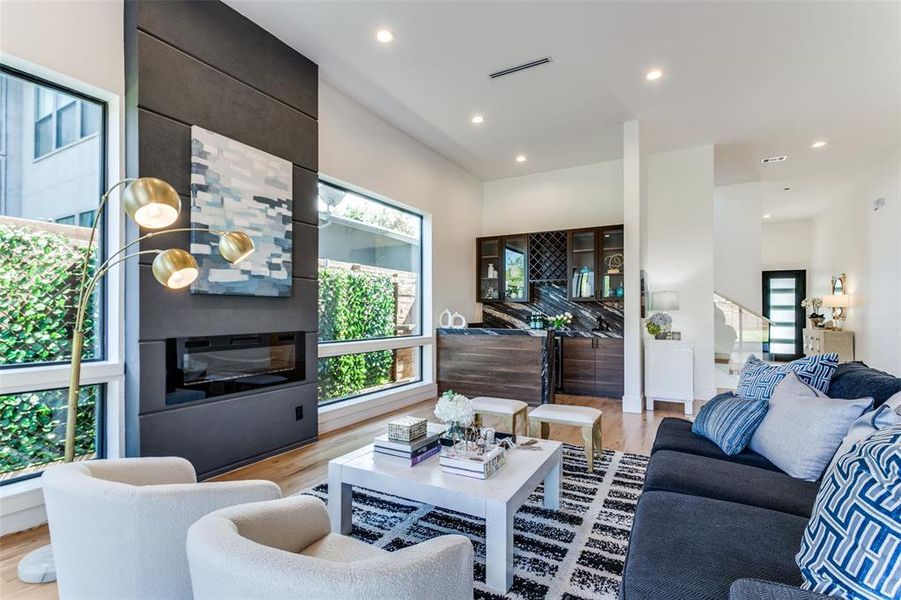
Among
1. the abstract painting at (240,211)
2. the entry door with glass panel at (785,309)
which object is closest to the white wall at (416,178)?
the abstract painting at (240,211)

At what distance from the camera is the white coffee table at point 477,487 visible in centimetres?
179

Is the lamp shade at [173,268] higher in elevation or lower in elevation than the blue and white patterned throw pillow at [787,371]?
higher

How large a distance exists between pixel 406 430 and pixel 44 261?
7.42 ft

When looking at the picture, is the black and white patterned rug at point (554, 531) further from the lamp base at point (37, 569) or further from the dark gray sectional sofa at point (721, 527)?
the lamp base at point (37, 569)

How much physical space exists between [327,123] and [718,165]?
563 cm

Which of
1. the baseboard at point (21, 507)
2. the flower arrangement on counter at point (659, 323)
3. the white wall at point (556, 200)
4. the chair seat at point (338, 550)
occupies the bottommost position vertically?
the baseboard at point (21, 507)

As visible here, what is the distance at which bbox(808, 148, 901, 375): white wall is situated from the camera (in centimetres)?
579

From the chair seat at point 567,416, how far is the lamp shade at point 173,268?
7.84 feet

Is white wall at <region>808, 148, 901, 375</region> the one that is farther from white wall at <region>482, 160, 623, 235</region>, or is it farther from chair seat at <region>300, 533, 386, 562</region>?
chair seat at <region>300, 533, 386, 562</region>

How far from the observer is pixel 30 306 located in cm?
240

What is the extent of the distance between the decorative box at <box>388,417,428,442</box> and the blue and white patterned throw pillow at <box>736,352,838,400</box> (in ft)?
6.17

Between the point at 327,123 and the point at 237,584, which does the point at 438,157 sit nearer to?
the point at 327,123

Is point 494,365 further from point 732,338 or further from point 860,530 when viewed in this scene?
point 860,530

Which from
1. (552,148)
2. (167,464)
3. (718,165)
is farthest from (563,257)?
(167,464)
